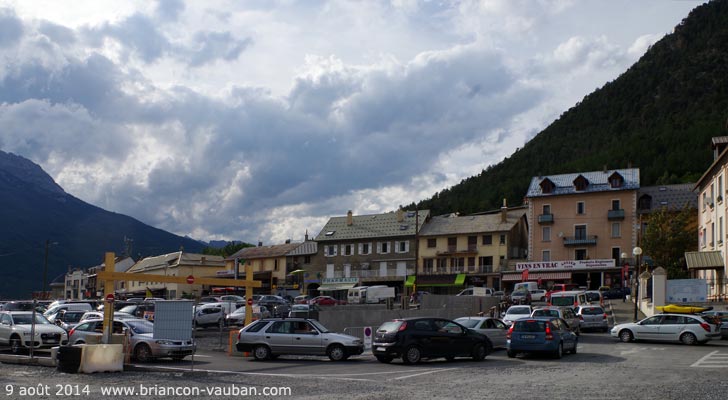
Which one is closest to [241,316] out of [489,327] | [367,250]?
[489,327]

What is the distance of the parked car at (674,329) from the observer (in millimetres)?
30906

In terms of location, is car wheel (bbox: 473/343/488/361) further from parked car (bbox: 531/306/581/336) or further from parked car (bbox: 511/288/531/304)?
parked car (bbox: 511/288/531/304)

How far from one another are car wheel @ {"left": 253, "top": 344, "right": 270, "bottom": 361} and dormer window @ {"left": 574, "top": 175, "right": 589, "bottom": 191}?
200ft

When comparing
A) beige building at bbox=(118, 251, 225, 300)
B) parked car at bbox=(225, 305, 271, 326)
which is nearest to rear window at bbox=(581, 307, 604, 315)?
parked car at bbox=(225, 305, 271, 326)

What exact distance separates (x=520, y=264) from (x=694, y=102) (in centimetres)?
8857

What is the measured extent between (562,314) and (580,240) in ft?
154

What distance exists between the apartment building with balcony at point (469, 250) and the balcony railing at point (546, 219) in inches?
116

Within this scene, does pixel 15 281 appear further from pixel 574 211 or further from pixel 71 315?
pixel 71 315

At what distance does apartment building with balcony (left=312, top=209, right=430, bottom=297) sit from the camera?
88500mm

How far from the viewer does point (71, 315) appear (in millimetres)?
35938

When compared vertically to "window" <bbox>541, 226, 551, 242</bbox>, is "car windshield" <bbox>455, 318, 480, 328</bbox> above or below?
below

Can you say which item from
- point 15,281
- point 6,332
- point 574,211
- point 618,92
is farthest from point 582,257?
point 15,281

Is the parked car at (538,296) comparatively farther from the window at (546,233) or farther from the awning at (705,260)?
the window at (546,233)

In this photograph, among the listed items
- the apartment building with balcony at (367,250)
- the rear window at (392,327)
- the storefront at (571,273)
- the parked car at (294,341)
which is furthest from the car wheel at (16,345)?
the apartment building with balcony at (367,250)
